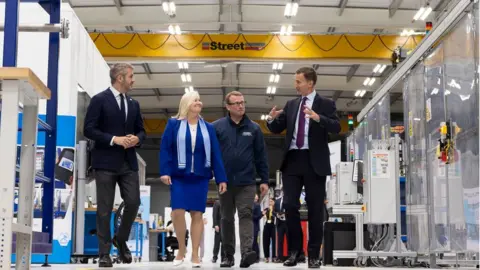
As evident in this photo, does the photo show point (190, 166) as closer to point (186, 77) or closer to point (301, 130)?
point (301, 130)

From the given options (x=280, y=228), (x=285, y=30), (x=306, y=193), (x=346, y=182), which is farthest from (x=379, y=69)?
(x=306, y=193)

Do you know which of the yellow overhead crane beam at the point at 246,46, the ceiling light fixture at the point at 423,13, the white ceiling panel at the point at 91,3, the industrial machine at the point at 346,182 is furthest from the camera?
the yellow overhead crane beam at the point at 246,46

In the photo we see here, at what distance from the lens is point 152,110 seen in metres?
28.3

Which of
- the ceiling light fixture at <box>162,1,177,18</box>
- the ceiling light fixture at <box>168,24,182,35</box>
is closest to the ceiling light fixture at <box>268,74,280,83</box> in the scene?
the ceiling light fixture at <box>168,24,182,35</box>

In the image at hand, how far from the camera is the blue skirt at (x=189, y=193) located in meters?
6.29

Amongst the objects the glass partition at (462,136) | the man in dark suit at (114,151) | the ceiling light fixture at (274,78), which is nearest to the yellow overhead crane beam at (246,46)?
the ceiling light fixture at (274,78)

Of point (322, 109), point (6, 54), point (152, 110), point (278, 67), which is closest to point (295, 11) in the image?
point (278, 67)

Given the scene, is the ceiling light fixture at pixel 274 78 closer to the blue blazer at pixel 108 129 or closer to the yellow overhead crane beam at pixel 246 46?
the yellow overhead crane beam at pixel 246 46

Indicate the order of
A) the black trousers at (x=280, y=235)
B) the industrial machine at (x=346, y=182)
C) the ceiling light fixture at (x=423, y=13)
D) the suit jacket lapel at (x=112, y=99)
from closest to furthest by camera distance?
the suit jacket lapel at (x=112, y=99) → the industrial machine at (x=346, y=182) → the ceiling light fixture at (x=423, y=13) → the black trousers at (x=280, y=235)

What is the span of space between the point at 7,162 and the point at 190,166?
3.16 metres

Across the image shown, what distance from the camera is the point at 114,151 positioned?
20.5ft

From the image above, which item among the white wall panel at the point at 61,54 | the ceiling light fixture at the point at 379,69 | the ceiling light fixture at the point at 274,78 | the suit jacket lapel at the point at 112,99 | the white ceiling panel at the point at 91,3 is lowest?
the suit jacket lapel at the point at 112,99

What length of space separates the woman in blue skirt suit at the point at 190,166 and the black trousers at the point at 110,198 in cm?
29

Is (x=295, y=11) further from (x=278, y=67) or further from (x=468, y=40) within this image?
(x=468, y=40)
